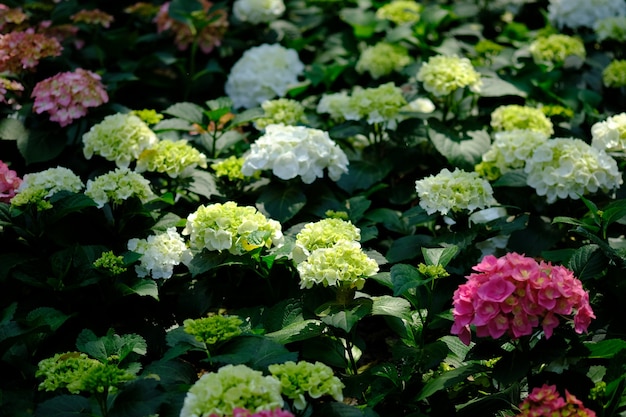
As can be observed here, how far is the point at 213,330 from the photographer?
262 centimetres

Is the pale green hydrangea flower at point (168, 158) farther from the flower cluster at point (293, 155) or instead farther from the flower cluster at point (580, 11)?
the flower cluster at point (580, 11)

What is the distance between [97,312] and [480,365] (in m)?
1.64

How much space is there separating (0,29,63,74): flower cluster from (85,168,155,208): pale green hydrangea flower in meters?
1.20

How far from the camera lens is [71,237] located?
11.6ft

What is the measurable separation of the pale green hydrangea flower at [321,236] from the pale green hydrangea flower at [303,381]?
27.6 inches

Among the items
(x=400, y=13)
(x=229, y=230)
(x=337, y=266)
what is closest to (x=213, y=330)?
(x=337, y=266)

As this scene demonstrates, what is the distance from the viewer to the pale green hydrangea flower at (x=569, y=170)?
3650mm

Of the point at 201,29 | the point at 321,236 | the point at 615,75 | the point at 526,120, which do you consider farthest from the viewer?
the point at 201,29

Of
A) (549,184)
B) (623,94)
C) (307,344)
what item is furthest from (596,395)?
(623,94)

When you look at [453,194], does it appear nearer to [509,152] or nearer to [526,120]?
[509,152]

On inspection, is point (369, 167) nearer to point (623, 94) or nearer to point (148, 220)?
point (148, 220)

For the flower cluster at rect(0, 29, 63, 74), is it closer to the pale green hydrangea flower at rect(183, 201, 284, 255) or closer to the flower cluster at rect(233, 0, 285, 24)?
the flower cluster at rect(233, 0, 285, 24)

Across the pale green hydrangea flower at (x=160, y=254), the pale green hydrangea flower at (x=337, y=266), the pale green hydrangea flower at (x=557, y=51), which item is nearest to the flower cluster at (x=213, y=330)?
the pale green hydrangea flower at (x=337, y=266)

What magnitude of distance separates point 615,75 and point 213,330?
11.3ft
